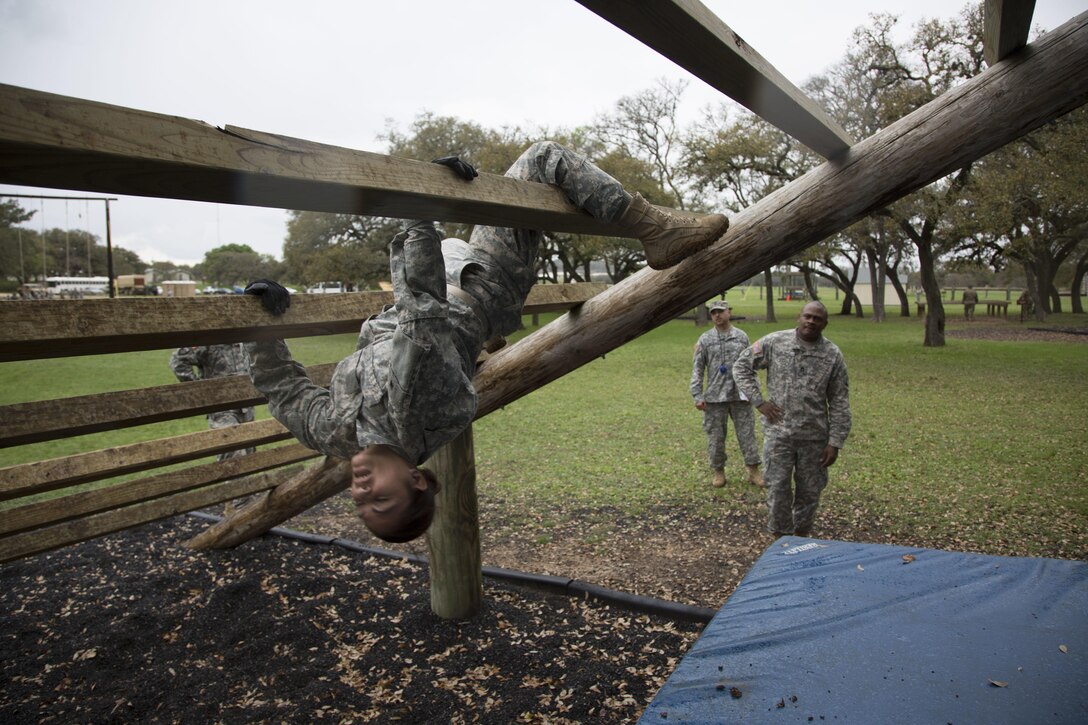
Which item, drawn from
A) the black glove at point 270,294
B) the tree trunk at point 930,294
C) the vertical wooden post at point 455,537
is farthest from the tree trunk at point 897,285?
the black glove at point 270,294

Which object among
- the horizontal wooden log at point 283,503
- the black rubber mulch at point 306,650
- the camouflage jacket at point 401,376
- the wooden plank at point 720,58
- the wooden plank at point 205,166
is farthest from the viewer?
the horizontal wooden log at point 283,503

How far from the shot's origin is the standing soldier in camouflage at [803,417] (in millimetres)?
5246

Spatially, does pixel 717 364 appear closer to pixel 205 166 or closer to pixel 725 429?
pixel 725 429

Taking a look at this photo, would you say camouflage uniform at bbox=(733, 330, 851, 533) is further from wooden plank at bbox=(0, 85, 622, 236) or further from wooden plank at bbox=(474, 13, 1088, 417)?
wooden plank at bbox=(0, 85, 622, 236)

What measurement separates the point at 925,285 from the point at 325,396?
63.9ft

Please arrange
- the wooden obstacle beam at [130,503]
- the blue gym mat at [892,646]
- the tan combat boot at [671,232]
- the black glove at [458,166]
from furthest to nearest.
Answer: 1. the wooden obstacle beam at [130,503]
2. the tan combat boot at [671,232]
3. the blue gym mat at [892,646]
4. the black glove at [458,166]

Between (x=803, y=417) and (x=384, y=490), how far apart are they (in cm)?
370

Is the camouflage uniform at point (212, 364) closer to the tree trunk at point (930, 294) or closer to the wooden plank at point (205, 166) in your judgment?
the wooden plank at point (205, 166)

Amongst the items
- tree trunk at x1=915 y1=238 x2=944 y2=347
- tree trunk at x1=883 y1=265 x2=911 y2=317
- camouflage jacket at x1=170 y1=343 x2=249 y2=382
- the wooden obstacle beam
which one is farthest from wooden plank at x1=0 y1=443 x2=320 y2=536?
tree trunk at x1=883 y1=265 x2=911 y2=317

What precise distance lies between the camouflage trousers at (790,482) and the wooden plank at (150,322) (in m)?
3.57

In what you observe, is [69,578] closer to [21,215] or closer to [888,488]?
[21,215]

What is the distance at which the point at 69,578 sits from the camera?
584cm

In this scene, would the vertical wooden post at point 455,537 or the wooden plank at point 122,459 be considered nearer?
the wooden plank at point 122,459

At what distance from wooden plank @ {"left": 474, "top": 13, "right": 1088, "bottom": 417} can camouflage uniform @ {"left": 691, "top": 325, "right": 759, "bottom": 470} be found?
399 centimetres
